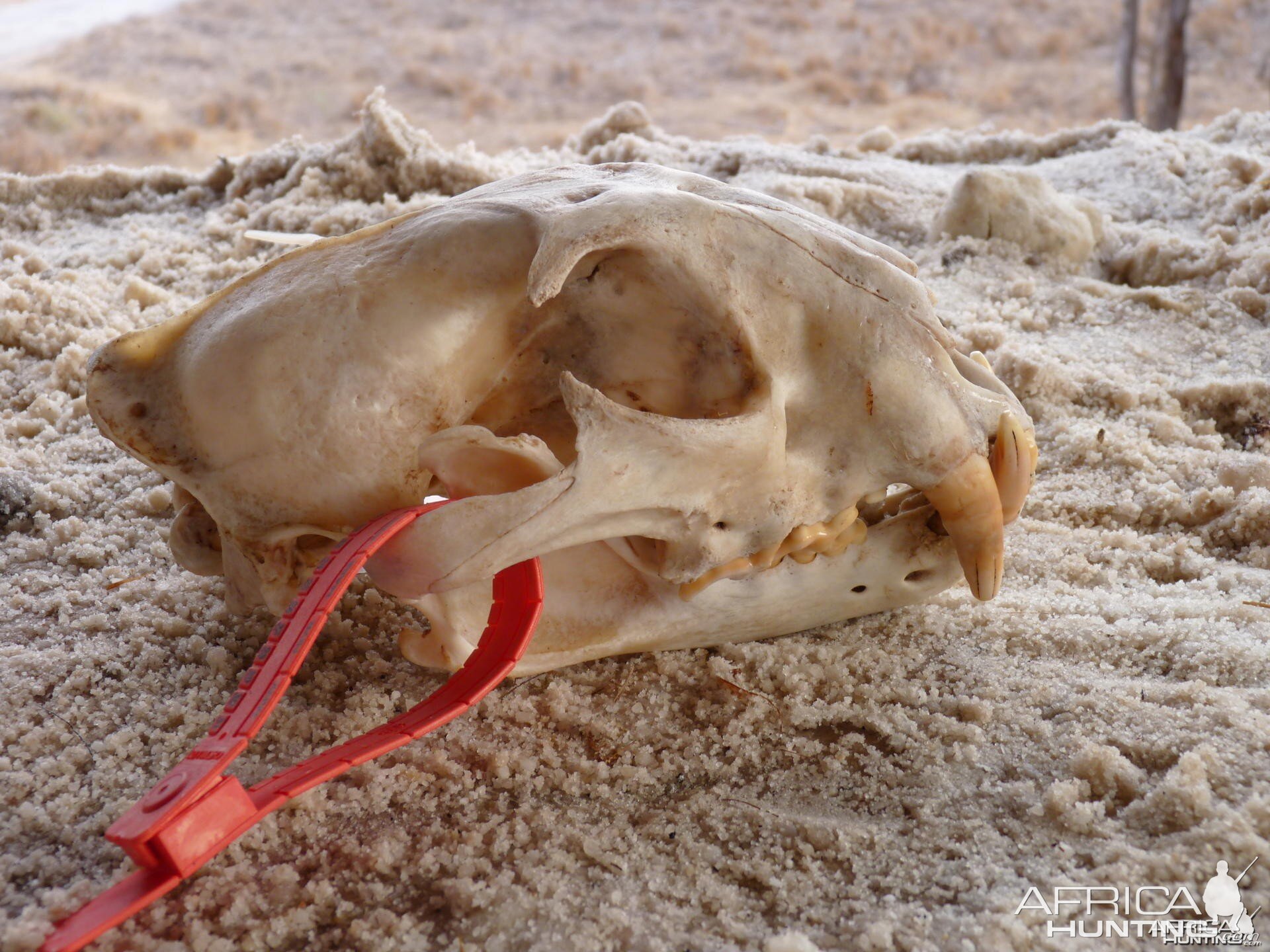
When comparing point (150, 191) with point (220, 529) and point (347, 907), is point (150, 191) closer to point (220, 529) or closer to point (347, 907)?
point (220, 529)

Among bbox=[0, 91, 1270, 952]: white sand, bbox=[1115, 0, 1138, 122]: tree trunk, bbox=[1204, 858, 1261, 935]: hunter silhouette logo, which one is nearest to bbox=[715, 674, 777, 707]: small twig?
bbox=[0, 91, 1270, 952]: white sand

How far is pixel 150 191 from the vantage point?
319 cm

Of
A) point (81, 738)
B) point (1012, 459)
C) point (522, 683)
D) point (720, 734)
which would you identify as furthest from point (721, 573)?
point (81, 738)

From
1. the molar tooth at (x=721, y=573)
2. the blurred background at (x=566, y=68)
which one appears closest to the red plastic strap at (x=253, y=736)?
the molar tooth at (x=721, y=573)

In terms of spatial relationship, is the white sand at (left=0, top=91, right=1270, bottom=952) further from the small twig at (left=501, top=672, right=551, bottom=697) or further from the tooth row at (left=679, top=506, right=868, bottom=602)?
the tooth row at (left=679, top=506, right=868, bottom=602)

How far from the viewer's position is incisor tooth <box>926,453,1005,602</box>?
141 cm

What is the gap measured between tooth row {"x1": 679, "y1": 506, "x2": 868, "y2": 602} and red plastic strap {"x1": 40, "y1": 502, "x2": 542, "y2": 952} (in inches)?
9.4

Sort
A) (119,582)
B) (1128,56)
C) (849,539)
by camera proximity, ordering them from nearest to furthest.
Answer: (849,539), (119,582), (1128,56)

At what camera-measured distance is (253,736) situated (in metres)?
1.05

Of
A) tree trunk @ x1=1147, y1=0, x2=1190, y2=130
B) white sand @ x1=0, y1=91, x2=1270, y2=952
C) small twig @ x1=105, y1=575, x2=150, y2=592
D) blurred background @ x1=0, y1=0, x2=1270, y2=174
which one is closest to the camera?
white sand @ x1=0, y1=91, x2=1270, y2=952

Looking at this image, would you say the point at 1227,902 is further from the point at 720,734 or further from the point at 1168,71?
the point at 1168,71

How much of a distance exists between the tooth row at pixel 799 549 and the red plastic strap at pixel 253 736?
0.24m

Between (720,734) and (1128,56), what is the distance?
22.0ft

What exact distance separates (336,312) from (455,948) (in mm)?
747
